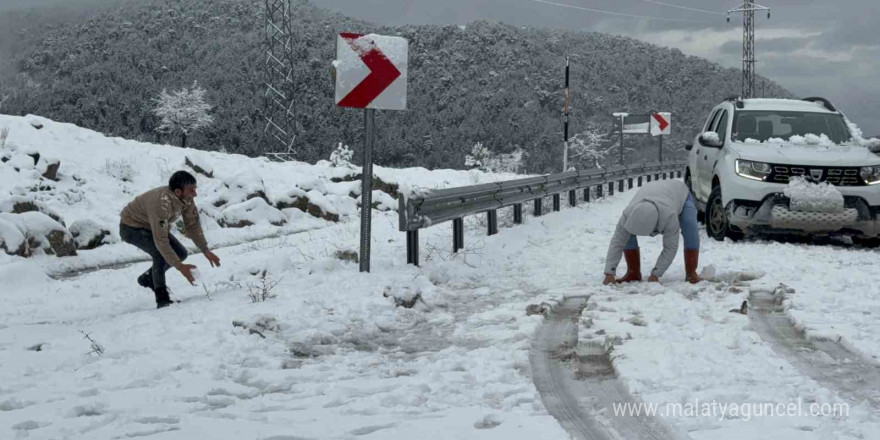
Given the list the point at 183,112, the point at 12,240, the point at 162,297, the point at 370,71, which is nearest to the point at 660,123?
the point at 12,240

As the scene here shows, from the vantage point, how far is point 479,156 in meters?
101

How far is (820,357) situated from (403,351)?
2.79 metres

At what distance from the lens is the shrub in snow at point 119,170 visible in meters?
19.8

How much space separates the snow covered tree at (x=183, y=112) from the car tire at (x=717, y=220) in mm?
83293

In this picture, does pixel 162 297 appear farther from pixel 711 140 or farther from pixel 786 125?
pixel 786 125

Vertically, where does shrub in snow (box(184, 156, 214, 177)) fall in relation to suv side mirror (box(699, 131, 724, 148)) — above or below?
below

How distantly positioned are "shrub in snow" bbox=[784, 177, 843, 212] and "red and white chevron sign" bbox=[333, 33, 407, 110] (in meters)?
5.58

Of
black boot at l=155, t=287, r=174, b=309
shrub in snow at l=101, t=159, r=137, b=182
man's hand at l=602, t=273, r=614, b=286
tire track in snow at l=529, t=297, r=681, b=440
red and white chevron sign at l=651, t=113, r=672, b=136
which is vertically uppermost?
red and white chevron sign at l=651, t=113, r=672, b=136

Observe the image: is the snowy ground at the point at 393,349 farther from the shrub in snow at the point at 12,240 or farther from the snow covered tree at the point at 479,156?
the snow covered tree at the point at 479,156

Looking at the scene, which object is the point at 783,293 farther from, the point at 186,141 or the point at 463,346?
the point at 186,141

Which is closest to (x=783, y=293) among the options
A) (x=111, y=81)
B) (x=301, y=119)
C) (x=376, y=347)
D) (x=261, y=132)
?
(x=376, y=347)

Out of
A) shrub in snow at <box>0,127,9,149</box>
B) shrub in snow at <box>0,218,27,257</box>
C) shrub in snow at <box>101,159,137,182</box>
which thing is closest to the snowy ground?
shrub in snow at <box>0,218,27,257</box>

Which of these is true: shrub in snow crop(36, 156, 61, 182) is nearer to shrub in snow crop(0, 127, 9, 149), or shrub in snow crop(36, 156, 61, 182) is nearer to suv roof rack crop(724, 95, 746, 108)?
shrub in snow crop(0, 127, 9, 149)

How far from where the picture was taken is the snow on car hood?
1062 centimetres
